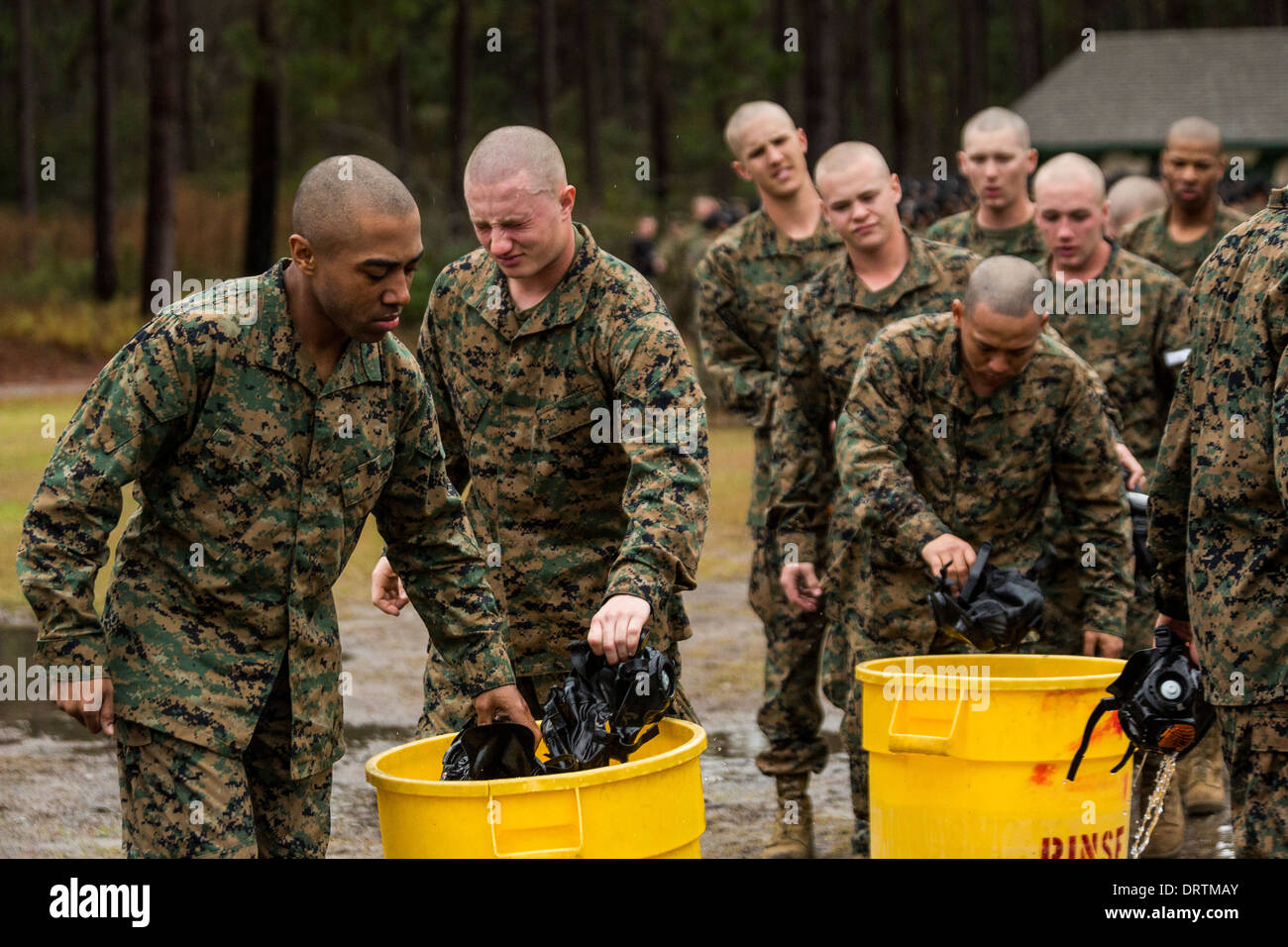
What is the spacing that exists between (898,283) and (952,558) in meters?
1.67

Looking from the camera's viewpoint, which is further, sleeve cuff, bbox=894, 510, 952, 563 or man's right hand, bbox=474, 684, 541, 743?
sleeve cuff, bbox=894, 510, 952, 563

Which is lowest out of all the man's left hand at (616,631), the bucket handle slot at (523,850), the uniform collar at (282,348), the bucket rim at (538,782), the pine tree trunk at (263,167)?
the bucket handle slot at (523,850)

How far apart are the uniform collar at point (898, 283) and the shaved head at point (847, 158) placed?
0.31 m

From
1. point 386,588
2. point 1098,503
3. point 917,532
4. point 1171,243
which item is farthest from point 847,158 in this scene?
point 1171,243

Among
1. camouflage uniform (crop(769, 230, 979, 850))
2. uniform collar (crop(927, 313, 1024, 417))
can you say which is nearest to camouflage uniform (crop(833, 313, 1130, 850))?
uniform collar (crop(927, 313, 1024, 417))

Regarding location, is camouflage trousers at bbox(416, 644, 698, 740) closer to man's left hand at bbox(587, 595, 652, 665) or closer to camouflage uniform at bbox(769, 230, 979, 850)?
man's left hand at bbox(587, 595, 652, 665)

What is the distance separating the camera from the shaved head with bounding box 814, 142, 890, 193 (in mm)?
6648

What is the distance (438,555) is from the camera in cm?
449

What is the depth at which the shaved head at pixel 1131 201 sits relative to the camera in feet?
36.6

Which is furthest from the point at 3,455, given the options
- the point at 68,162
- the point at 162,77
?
the point at 68,162

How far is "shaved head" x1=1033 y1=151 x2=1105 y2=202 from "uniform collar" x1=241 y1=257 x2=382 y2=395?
4.23m

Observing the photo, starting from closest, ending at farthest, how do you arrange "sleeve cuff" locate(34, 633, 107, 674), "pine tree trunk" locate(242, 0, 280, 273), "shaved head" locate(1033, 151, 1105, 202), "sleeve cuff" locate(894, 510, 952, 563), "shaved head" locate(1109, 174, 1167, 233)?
"sleeve cuff" locate(34, 633, 107, 674)
"sleeve cuff" locate(894, 510, 952, 563)
"shaved head" locate(1033, 151, 1105, 202)
"shaved head" locate(1109, 174, 1167, 233)
"pine tree trunk" locate(242, 0, 280, 273)

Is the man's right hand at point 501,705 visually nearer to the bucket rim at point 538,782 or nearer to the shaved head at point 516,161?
the bucket rim at point 538,782

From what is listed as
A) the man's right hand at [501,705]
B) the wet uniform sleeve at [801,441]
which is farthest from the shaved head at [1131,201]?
the man's right hand at [501,705]
